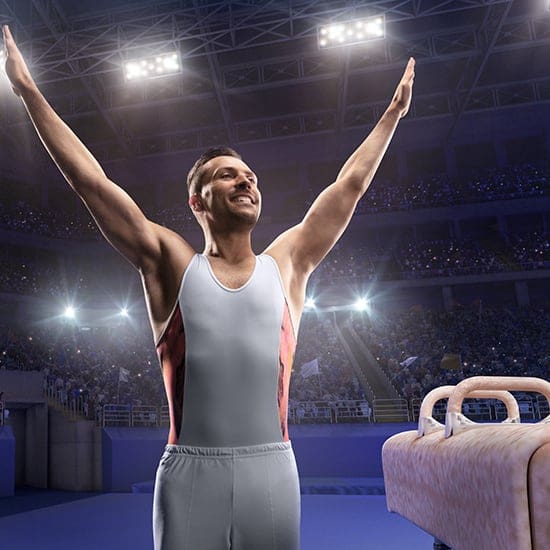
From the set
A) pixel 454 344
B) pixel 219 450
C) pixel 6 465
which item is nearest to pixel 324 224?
pixel 219 450

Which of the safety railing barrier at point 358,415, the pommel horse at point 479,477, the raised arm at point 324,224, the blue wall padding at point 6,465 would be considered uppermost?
the raised arm at point 324,224

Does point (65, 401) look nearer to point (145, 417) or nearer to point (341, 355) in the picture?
point (145, 417)

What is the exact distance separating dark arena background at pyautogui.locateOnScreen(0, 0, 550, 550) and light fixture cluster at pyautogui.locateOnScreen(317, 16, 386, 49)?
14 centimetres

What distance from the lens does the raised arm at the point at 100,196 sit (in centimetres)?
167

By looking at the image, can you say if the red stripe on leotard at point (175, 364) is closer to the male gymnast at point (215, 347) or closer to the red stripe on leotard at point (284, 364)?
the male gymnast at point (215, 347)

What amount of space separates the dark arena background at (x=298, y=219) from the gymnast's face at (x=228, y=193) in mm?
6607

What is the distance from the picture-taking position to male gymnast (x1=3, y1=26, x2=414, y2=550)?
62.3 inches

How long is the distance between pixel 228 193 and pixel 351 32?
43.9ft

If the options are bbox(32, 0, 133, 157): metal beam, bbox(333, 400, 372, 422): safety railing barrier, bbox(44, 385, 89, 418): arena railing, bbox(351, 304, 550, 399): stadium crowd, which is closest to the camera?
bbox(333, 400, 372, 422): safety railing barrier

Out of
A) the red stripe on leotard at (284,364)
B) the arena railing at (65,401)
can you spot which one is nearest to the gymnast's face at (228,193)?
the red stripe on leotard at (284,364)

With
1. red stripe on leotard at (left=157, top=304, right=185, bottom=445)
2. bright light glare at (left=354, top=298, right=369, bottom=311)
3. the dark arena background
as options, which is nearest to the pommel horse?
red stripe on leotard at (left=157, top=304, right=185, bottom=445)

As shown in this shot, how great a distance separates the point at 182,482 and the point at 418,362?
51.2 feet

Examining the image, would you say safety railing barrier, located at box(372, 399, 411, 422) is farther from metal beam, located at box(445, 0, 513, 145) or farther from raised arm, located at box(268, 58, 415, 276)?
raised arm, located at box(268, 58, 415, 276)

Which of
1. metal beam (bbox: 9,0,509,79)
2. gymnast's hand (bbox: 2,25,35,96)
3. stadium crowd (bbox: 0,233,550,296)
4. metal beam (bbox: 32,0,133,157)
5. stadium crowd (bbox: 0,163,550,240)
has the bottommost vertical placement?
gymnast's hand (bbox: 2,25,35,96)
